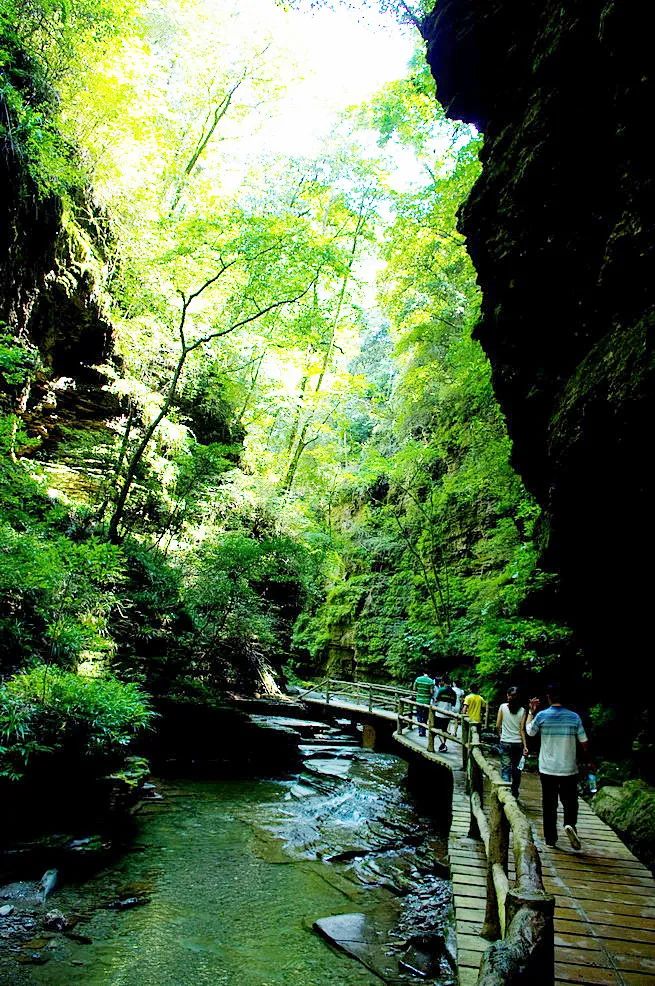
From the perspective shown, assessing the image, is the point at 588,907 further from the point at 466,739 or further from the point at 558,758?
the point at 466,739

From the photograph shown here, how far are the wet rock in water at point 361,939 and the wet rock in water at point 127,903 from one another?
6.83 feet

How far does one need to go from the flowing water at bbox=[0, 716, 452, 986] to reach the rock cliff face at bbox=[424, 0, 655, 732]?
4.57m

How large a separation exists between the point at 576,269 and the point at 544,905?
264 inches

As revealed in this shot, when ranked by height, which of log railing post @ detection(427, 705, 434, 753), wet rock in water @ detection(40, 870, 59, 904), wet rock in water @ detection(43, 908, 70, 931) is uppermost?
log railing post @ detection(427, 705, 434, 753)

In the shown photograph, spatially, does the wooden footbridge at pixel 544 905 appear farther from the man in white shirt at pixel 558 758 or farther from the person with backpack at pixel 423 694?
the person with backpack at pixel 423 694

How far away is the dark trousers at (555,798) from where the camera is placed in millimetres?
5512

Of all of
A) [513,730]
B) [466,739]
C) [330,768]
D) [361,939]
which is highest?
[513,730]

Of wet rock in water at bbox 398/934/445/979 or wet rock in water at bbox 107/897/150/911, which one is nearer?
wet rock in water at bbox 398/934/445/979

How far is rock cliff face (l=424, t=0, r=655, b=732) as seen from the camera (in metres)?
5.35

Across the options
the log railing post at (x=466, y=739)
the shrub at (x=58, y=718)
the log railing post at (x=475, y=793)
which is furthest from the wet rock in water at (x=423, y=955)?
the shrub at (x=58, y=718)

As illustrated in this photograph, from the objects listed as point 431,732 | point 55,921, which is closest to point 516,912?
point 55,921

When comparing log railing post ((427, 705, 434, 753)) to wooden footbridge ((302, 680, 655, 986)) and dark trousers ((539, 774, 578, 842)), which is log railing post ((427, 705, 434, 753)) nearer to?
wooden footbridge ((302, 680, 655, 986))

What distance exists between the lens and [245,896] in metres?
6.89

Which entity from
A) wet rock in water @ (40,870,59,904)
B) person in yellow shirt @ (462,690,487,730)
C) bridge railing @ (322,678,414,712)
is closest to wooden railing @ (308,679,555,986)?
wet rock in water @ (40,870,59,904)
